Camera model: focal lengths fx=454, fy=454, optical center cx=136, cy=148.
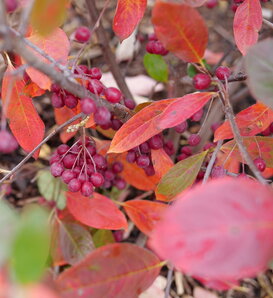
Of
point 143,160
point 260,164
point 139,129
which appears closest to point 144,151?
point 143,160

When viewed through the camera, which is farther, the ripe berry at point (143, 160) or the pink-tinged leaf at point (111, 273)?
the ripe berry at point (143, 160)

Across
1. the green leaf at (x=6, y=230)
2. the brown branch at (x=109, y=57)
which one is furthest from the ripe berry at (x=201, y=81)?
the brown branch at (x=109, y=57)

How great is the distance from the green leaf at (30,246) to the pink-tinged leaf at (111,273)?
18 centimetres

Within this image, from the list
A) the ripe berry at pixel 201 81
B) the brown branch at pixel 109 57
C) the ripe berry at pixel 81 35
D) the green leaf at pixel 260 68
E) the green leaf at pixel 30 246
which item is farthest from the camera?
the brown branch at pixel 109 57

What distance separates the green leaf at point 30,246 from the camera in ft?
1.35

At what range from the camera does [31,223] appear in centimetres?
41

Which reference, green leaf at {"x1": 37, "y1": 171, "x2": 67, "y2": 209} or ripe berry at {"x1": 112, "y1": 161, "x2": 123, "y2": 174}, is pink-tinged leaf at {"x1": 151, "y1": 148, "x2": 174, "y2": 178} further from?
green leaf at {"x1": 37, "y1": 171, "x2": 67, "y2": 209}

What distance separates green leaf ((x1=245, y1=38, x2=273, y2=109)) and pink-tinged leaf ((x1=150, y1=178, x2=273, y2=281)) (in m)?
0.20

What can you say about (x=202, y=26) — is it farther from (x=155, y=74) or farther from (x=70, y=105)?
(x=155, y=74)

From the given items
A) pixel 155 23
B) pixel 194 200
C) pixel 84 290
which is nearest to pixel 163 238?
pixel 194 200

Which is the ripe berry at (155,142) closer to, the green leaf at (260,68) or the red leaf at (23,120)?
the red leaf at (23,120)

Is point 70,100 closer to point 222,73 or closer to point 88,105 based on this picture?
point 88,105

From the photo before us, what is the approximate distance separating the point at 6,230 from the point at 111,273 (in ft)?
0.75

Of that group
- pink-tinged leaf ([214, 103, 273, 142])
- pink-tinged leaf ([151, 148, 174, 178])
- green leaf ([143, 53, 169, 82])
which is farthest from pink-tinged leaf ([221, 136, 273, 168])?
green leaf ([143, 53, 169, 82])
